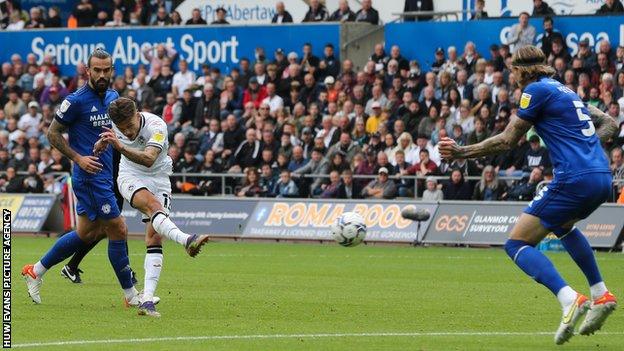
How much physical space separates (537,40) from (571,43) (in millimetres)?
902

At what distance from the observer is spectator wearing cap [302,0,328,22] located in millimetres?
35094

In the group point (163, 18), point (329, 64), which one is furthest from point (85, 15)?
point (329, 64)

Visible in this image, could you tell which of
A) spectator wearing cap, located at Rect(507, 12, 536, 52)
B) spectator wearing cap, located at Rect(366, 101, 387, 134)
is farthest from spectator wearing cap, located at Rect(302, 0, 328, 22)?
spectator wearing cap, located at Rect(507, 12, 536, 52)

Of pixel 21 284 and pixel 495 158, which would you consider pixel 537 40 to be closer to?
pixel 495 158

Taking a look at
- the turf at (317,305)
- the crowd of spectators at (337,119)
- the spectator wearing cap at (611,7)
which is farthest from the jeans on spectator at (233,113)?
the turf at (317,305)

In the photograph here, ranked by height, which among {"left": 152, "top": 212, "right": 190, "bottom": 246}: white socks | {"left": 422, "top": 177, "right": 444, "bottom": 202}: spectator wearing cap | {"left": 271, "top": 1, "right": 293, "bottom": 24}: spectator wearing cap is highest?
{"left": 152, "top": 212, "right": 190, "bottom": 246}: white socks

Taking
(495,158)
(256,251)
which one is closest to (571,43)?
(495,158)

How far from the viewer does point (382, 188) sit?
28.9 metres

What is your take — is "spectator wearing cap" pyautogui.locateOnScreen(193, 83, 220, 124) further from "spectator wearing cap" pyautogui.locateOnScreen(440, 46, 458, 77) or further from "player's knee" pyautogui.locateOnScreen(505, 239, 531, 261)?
"player's knee" pyautogui.locateOnScreen(505, 239, 531, 261)

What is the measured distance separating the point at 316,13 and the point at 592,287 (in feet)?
77.9

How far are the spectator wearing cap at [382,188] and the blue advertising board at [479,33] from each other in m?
4.49

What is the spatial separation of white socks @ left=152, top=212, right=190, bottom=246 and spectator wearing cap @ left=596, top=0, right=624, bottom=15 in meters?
19.0

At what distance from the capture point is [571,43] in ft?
101

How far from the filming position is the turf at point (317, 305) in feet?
39.0
